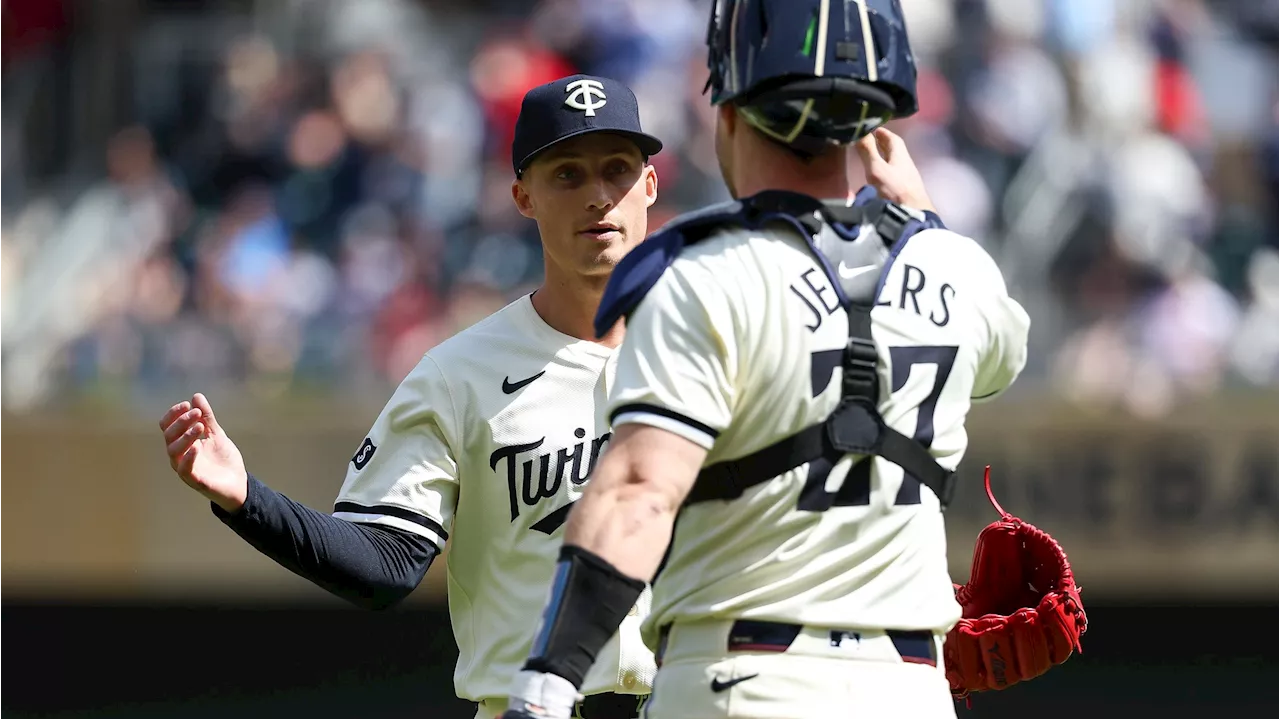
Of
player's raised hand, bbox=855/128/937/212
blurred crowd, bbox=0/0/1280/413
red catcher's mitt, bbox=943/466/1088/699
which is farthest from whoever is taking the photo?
blurred crowd, bbox=0/0/1280/413

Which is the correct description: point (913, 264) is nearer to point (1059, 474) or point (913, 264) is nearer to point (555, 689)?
point (555, 689)

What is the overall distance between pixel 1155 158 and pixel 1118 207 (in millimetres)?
543

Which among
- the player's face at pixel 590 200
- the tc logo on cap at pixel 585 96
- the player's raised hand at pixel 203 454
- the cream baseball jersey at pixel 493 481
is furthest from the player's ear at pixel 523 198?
the player's raised hand at pixel 203 454

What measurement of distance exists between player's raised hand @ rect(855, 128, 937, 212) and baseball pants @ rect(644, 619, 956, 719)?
875 millimetres

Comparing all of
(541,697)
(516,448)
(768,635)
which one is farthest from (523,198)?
(541,697)

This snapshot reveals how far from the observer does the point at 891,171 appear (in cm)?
349

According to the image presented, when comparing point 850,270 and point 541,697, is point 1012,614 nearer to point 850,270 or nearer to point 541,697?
point 850,270

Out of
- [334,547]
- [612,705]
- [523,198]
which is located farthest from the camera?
[523,198]

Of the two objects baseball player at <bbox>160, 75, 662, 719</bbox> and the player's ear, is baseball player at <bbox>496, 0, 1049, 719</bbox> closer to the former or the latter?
baseball player at <bbox>160, 75, 662, 719</bbox>

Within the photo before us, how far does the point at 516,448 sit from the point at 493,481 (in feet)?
0.30

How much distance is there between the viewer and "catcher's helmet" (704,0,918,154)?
3000mm

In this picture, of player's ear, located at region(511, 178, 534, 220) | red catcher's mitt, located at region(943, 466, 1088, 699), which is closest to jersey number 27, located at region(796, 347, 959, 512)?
red catcher's mitt, located at region(943, 466, 1088, 699)

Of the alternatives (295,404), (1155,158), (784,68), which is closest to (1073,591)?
(784,68)

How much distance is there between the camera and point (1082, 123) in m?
10.8
